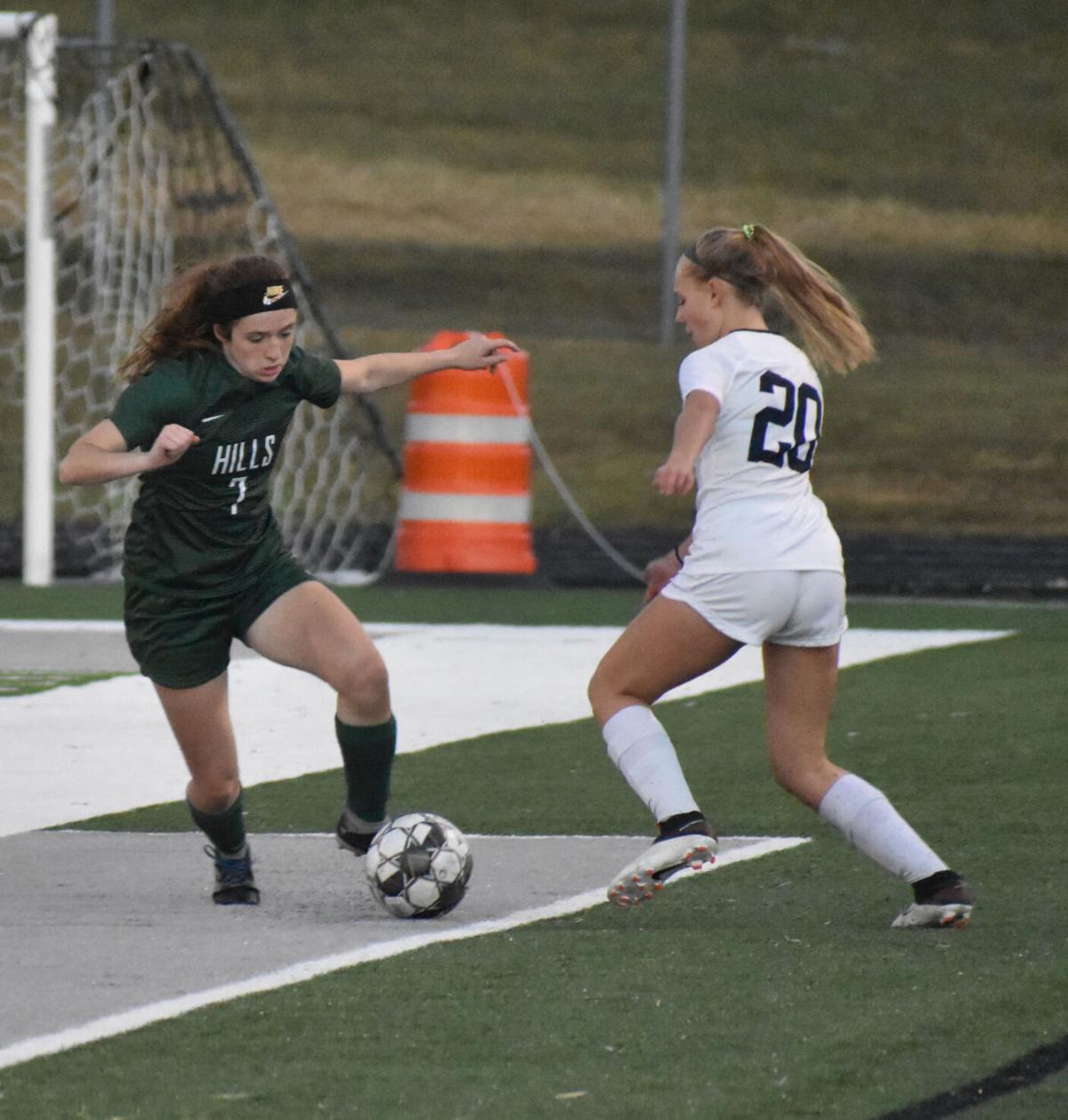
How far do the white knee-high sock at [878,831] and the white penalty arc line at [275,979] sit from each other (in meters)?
0.40

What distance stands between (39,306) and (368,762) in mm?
7948

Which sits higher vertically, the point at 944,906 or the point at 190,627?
the point at 190,627

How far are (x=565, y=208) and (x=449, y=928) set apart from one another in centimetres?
3287

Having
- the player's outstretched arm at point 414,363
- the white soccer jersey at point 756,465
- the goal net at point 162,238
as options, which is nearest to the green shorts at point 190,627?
the player's outstretched arm at point 414,363

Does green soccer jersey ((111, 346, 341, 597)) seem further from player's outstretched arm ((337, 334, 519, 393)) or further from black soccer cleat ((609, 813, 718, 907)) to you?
black soccer cleat ((609, 813, 718, 907))

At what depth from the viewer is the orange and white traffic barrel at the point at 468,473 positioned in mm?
14203

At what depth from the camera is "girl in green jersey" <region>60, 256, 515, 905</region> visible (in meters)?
6.23

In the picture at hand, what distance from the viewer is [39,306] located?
13.9m

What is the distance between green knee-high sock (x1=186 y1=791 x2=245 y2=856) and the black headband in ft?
3.81

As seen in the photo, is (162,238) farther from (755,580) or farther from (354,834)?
(755,580)

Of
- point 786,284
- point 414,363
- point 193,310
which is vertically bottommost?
point 414,363

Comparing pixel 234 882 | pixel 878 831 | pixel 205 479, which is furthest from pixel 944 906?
pixel 205 479

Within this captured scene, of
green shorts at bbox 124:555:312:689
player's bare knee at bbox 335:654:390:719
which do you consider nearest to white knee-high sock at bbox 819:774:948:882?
player's bare knee at bbox 335:654:390:719

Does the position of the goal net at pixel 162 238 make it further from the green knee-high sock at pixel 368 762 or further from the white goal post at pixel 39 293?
the green knee-high sock at pixel 368 762
